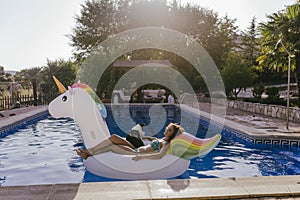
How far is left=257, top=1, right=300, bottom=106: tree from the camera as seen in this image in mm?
12758

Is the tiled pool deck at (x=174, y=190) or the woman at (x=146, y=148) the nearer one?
the tiled pool deck at (x=174, y=190)

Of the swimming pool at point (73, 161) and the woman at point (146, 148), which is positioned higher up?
the woman at point (146, 148)

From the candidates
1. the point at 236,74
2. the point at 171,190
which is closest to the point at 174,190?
the point at 171,190

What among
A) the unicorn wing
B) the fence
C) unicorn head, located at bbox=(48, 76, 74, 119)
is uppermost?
unicorn head, located at bbox=(48, 76, 74, 119)

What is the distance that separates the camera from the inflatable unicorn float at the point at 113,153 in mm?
5070

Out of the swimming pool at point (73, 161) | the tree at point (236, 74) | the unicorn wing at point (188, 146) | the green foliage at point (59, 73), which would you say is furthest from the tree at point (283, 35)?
the green foliage at point (59, 73)

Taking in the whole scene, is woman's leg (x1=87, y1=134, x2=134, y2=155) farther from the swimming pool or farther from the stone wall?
the stone wall

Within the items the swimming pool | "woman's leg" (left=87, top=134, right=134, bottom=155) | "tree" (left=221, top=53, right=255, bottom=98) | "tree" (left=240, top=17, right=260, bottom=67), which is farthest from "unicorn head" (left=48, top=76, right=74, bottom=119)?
"tree" (left=240, top=17, right=260, bottom=67)

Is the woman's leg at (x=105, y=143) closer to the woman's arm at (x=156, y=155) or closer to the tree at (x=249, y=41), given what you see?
the woman's arm at (x=156, y=155)

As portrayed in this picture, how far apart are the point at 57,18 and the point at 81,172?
28.3 feet

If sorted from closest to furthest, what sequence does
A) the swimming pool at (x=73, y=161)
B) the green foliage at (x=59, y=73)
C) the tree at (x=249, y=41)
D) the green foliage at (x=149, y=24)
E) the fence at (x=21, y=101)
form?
the swimming pool at (x=73, y=161) < the fence at (x=21, y=101) < the green foliage at (x=149, y=24) < the green foliage at (x=59, y=73) < the tree at (x=249, y=41)

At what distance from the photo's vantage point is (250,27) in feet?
153

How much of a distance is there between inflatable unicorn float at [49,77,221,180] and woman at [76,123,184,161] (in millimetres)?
71

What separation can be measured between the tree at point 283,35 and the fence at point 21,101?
46.3ft
